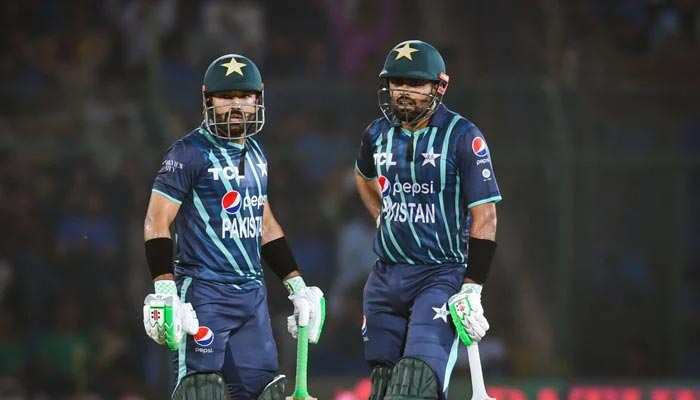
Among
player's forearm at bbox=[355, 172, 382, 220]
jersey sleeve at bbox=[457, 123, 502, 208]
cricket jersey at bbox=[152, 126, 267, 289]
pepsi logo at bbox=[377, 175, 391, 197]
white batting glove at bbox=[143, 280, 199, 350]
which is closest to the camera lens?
white batting glove at bbox=[143, 280, 199, 350]

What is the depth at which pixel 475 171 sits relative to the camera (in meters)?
6.62

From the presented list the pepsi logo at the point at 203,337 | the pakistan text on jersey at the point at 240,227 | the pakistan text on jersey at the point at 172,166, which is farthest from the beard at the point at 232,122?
the pepsi logo at the point at 203,337

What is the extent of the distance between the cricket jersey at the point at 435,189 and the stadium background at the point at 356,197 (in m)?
3.93

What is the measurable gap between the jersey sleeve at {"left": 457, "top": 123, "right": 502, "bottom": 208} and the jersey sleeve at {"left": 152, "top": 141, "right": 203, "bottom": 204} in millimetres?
1185

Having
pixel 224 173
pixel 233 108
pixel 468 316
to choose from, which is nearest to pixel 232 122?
pixel 233 108

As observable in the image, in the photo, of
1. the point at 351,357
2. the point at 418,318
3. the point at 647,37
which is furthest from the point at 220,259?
the point at 647,37

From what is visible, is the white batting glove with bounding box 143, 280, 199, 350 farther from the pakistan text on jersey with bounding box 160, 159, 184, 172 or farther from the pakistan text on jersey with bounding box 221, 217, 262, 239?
the pakistan text on jersey with bounding box 160, 159, 184, 172

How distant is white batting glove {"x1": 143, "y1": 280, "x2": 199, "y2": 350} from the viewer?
245 inches

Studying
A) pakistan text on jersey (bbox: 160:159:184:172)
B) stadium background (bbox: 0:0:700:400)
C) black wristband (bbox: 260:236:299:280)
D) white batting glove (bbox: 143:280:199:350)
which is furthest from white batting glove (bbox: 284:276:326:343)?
stadium background (bbox: 0:0:700:400)

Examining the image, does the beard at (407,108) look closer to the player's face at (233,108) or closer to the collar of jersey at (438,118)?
the collar of jersey at (438,118)

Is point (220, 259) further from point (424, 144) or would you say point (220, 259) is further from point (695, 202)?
point (695, 202)

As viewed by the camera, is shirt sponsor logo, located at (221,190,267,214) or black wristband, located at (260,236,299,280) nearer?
shirt sponsor logo, located at (221,190,267,214)

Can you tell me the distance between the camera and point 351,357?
437 inches

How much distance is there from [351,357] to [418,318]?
4565 mm
